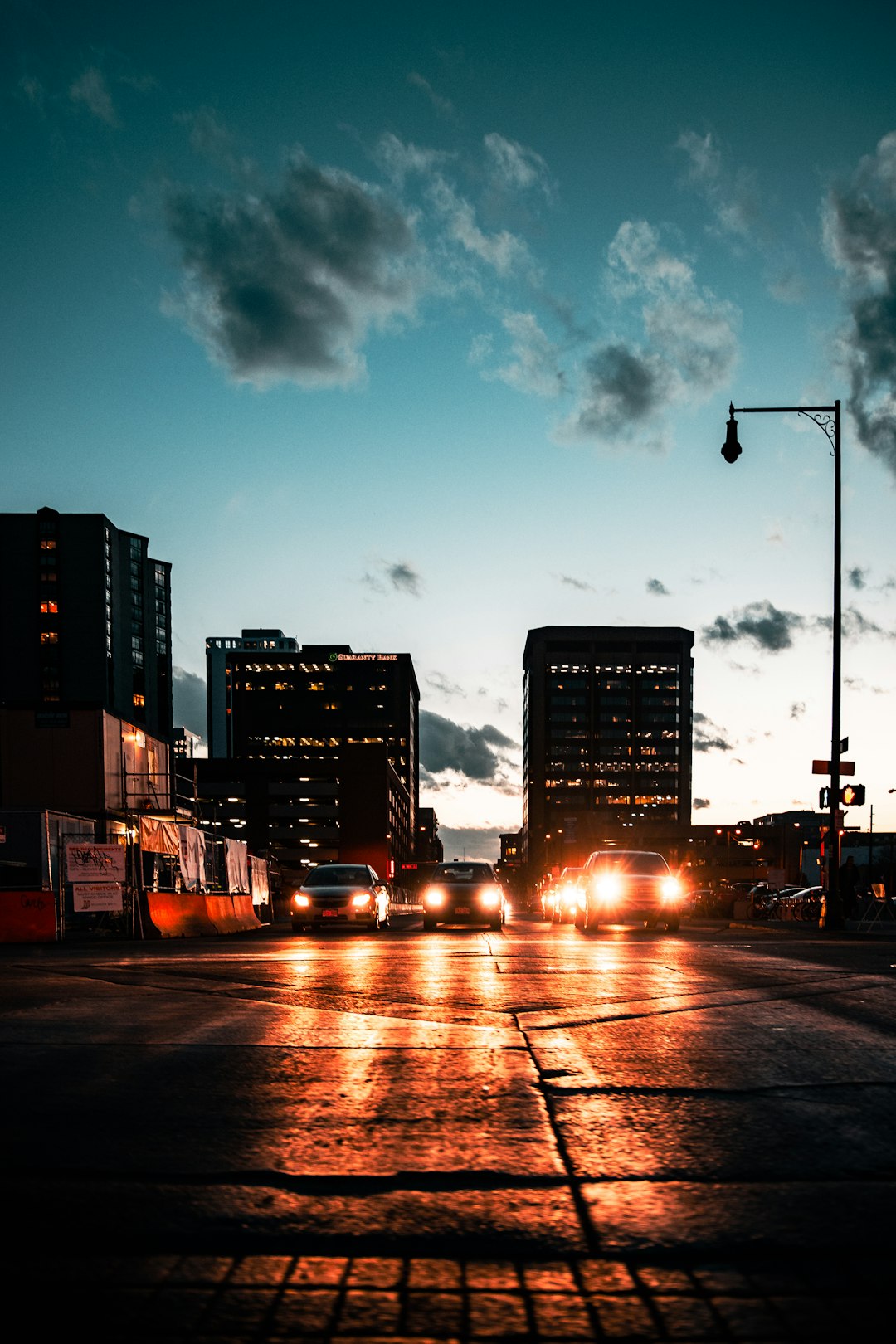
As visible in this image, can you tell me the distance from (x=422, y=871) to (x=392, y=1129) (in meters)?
194

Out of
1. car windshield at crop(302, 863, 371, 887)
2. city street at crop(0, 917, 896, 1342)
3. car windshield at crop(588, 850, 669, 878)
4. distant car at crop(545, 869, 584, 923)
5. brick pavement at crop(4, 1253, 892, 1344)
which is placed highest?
brick pavement at crop(4, 1253, 892, 1344)

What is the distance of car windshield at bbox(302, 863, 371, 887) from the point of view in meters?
27.8

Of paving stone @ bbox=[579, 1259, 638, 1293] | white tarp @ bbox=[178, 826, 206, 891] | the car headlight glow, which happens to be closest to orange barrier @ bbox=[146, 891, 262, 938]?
white tarp @ bbox=[178, 826, 206, 891]

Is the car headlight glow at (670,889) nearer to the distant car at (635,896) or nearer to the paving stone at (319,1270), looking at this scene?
the distant car at (635,896)

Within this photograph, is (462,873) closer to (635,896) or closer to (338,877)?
(338,877)

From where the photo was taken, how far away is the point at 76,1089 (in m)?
5.72

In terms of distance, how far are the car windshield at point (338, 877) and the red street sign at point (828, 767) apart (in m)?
11.2

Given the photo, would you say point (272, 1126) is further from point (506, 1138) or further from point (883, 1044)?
point (883, 1044)

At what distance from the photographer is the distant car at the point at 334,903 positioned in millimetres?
26688

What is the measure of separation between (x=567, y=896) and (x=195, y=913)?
1556cm

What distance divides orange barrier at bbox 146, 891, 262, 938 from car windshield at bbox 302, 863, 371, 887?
2346 millimetres

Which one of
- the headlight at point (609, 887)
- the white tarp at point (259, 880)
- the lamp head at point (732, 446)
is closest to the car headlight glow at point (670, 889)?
the headlight at point (609, 887)

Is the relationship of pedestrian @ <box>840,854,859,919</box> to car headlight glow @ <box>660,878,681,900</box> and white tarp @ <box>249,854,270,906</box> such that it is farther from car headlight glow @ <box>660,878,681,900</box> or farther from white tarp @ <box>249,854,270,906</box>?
white tarp @ <box>249,854,270,906</box>

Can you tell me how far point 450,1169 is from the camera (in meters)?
4.28
